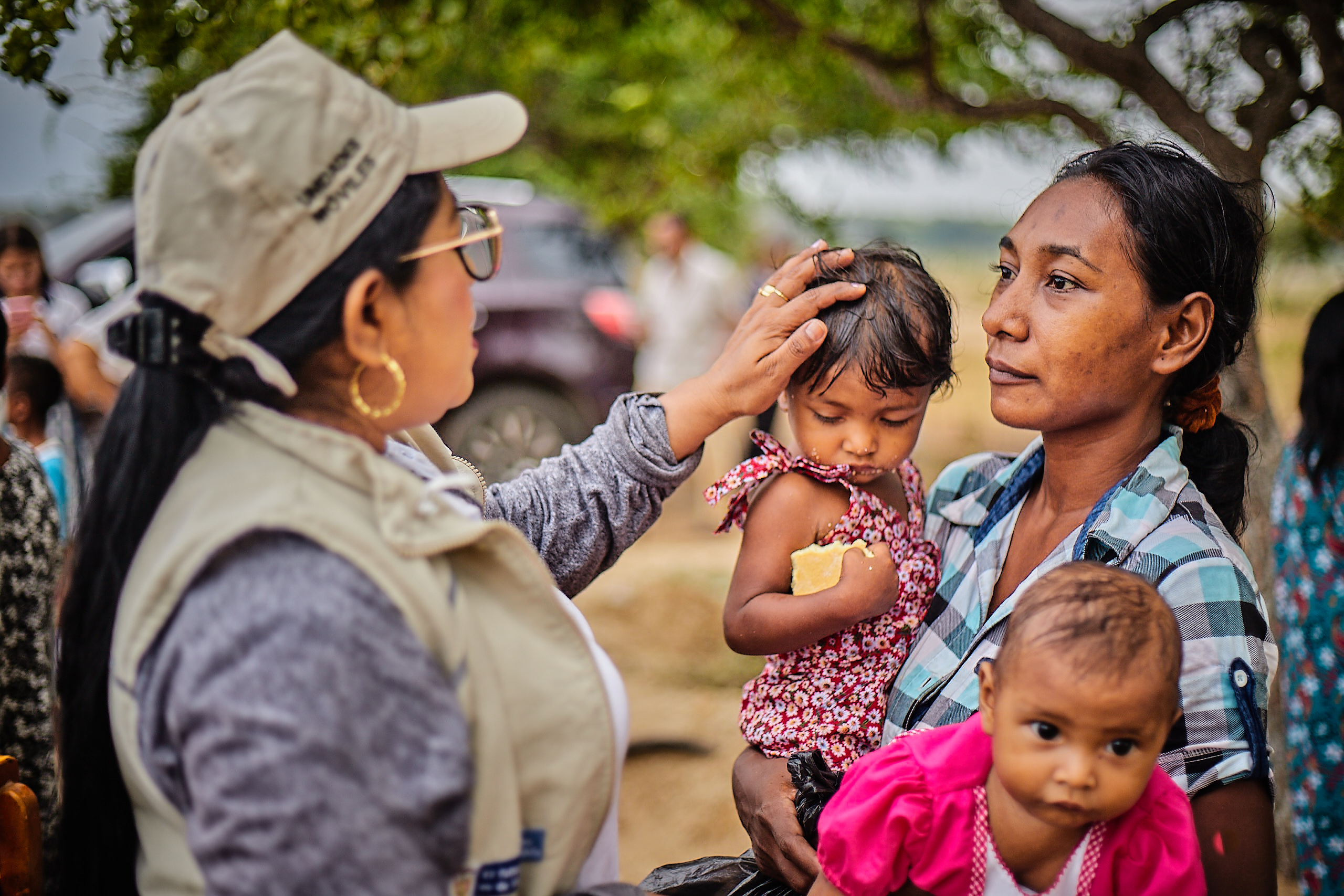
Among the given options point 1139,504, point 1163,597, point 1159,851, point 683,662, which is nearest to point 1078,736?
point 1159,851

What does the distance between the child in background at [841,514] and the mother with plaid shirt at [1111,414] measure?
0.09 m

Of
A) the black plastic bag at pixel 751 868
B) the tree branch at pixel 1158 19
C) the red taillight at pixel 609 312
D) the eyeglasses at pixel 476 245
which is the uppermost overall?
the tree branch at pixel 1158 19

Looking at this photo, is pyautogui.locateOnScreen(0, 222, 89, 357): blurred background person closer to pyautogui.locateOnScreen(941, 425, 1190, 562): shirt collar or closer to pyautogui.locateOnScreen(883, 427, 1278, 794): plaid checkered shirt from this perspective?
pyautogui.locateOnScreen(883, 427, 1278, 794): plaid checkered shirt

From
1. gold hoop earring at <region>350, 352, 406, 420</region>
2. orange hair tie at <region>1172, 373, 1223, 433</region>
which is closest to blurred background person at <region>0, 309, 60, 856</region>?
gold hoop earring at <region>350, 352, 406, 420</region>

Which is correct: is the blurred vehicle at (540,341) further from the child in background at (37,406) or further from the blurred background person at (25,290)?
the child in background at (37,406)

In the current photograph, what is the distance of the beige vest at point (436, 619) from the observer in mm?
1242

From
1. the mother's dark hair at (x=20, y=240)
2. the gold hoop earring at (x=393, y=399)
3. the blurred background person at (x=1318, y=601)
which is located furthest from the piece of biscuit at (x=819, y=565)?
the mother's dark hair at (x=20, y=240)

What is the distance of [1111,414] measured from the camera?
2.11m

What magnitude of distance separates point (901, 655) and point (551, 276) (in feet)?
20.7

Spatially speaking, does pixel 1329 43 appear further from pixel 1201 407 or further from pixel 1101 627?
pixel 1101 627

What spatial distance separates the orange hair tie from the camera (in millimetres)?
2186

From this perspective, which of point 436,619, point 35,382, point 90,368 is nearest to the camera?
point 436,619

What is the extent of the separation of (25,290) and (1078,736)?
6278 millimetres

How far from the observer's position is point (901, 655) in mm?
2270
